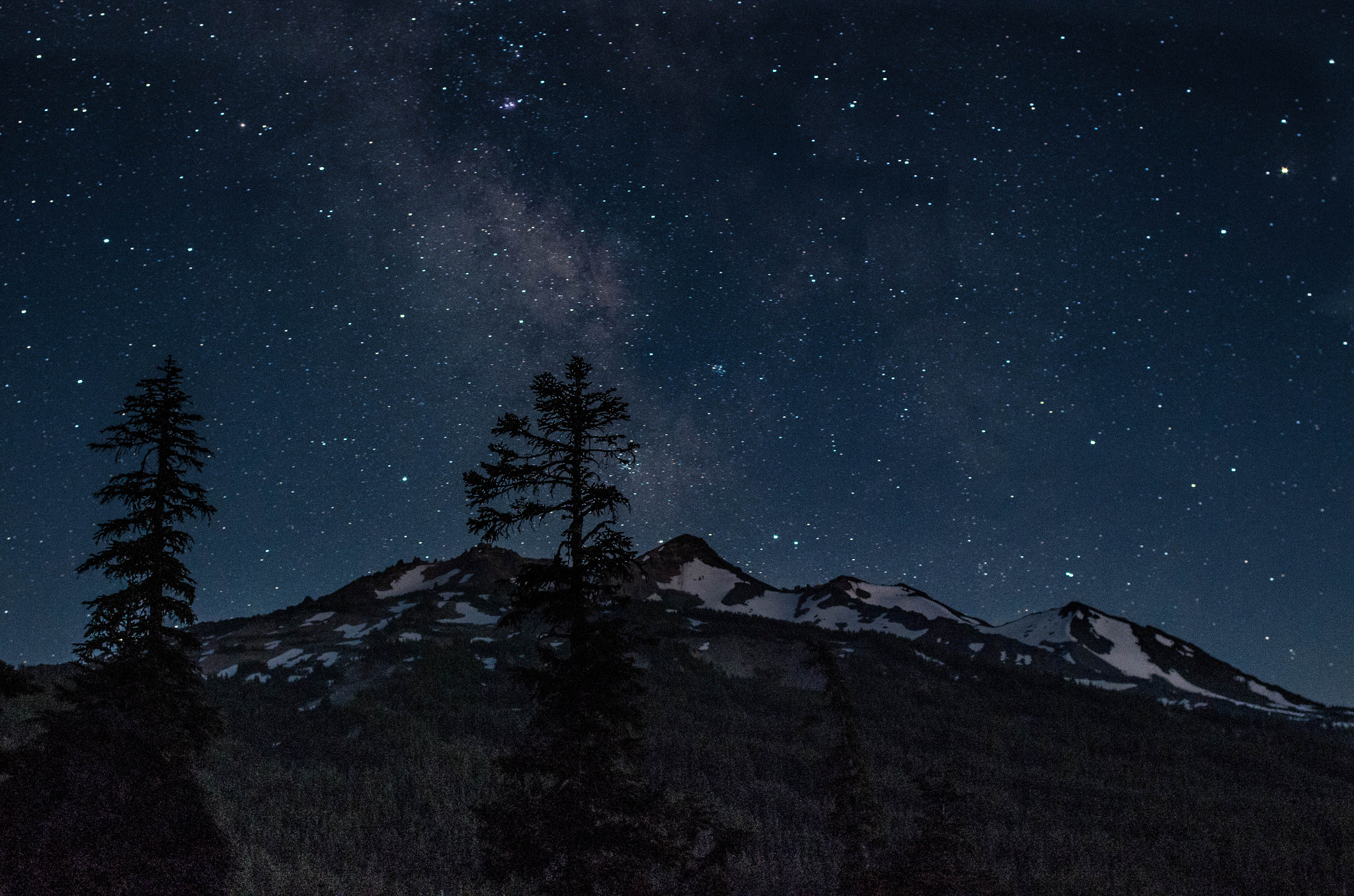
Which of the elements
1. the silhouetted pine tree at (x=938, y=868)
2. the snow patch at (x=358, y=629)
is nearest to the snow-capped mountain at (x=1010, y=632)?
the snow patch at (x=358, y=629)

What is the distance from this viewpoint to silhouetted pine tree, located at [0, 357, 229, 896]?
12.7 metres

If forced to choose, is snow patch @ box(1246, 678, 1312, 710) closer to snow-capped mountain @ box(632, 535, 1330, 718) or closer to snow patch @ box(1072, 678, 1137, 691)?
snow-capped mountain @ box(632, 535, 1330, 718)

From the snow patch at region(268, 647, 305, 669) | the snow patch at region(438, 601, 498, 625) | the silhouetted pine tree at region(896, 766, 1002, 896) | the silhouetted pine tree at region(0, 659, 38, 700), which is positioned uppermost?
the snow patch at region(438, 601, 498, 625)

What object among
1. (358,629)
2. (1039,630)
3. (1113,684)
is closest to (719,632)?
(358,629)

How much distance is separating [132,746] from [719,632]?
8033 centimetres

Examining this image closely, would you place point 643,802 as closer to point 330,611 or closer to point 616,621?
point 616,621

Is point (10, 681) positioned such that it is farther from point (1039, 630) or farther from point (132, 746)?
point (1039, 630)

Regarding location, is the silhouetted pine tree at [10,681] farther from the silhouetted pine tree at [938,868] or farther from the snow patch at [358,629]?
the snow patch at [358,629]

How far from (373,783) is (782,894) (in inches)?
933

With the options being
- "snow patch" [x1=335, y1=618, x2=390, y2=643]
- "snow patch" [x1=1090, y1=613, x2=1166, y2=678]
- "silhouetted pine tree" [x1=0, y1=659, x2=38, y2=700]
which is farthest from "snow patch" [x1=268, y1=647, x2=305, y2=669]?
"snow patch" [x1=1090, y1=613, x2=1166, y2=678]

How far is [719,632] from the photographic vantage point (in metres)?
92.7

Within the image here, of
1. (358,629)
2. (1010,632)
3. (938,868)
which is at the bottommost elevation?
(938,868)

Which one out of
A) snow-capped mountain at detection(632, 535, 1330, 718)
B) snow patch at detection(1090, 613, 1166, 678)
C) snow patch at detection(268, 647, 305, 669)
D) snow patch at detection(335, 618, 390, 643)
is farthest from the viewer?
snow patch at detection(1090, 613, 1166, 678)

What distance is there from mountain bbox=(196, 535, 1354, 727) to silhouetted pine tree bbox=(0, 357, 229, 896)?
3662cm
